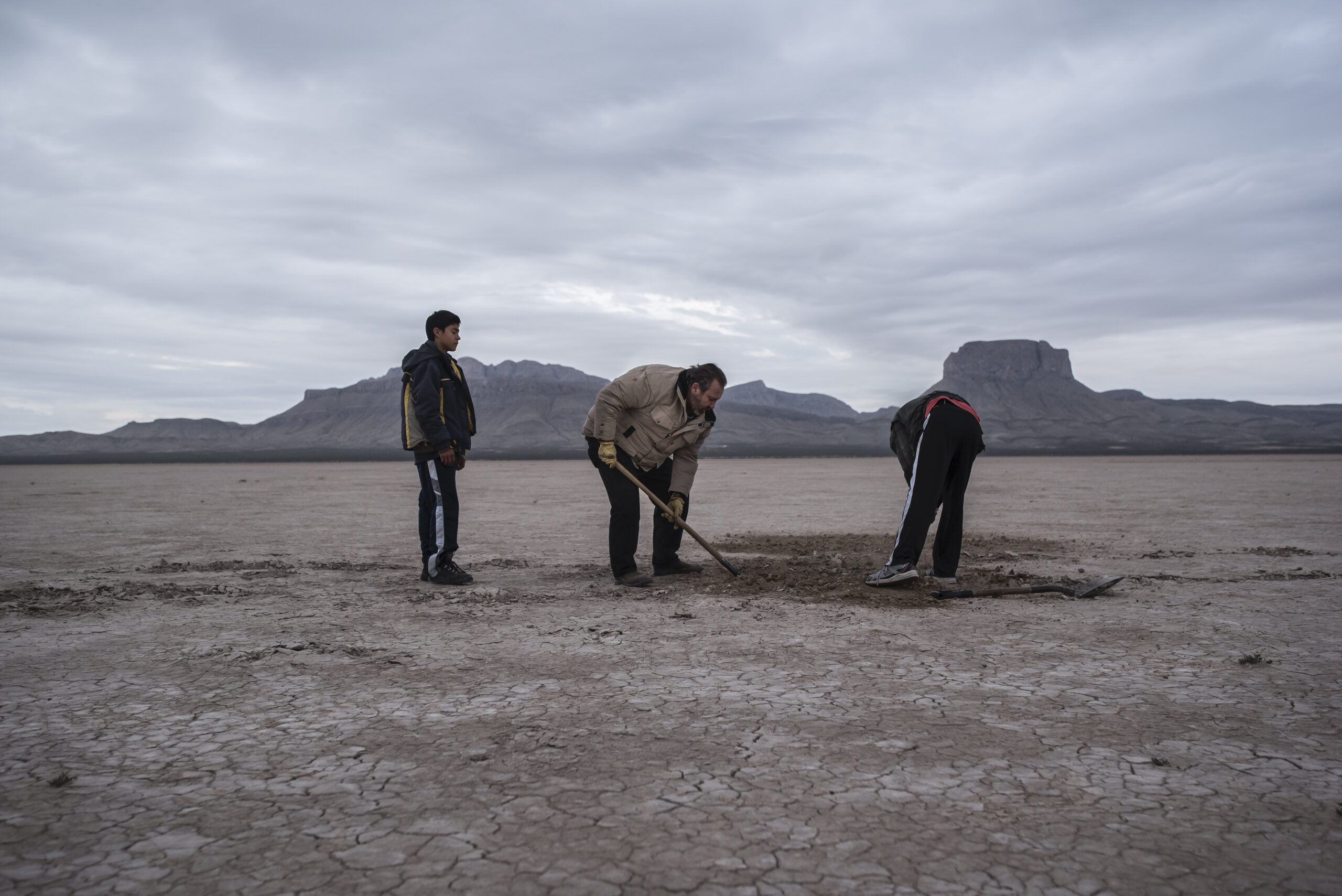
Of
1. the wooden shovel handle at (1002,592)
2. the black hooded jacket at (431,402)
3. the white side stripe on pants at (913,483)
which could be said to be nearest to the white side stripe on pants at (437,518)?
the black hooded jacket at (431,402)

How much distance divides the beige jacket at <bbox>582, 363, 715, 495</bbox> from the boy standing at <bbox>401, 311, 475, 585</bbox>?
3.43 feet

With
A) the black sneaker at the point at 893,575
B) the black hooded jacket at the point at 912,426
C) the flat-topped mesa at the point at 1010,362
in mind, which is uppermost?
the flat-topped mesa at the point at 1010,362

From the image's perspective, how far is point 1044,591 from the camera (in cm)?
530

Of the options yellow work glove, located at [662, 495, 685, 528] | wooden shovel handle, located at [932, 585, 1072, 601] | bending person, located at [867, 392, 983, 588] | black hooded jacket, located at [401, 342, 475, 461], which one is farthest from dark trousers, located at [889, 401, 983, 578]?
black hooded jacket, located at [401, 342, 475, 461]

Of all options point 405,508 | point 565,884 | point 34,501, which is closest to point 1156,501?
point 405,508

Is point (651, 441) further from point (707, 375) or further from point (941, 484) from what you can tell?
point (941, 484)

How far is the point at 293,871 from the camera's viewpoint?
1845 millimetres

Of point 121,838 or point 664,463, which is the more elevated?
point 664,463

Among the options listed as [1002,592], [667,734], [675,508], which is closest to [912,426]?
[1002,592]

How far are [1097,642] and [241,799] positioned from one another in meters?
3.69

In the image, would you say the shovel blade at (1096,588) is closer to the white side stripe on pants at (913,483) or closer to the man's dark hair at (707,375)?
the white side stripe on pants at (913,483)

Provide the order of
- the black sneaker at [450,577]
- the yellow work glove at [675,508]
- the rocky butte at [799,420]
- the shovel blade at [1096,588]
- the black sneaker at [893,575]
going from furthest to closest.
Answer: the rocky butte at [799,420], the yellow work glove at [675,508], the black sneaker at [450,577], the black sneaker at [893,575], the shovel blade at [1096,588]

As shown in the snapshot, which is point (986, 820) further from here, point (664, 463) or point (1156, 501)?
point (1156, 501)

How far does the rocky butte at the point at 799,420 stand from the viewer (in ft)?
460
